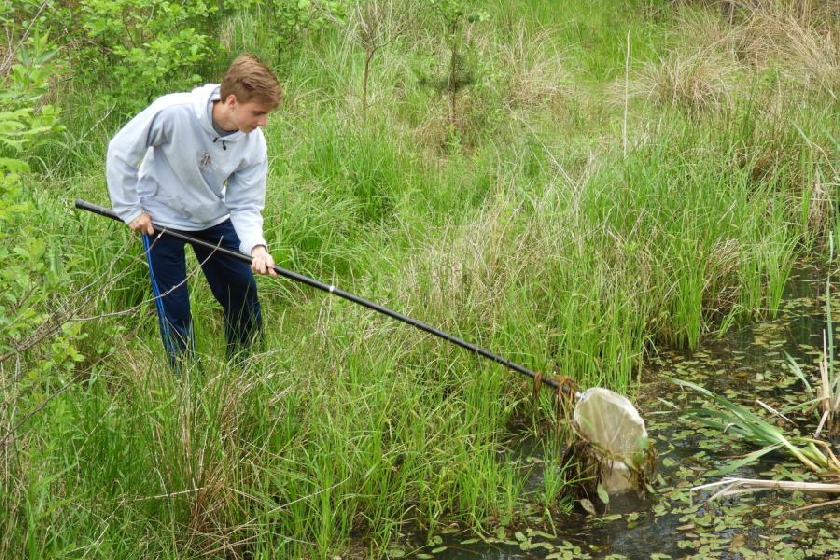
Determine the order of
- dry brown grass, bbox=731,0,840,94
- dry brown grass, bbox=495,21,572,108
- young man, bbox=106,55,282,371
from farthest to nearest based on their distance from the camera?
dry brown grass, bbox=495,21,572,108 → dry brown grass, bbox=731,0,840,94 → young man, bbox=106,55,282,371

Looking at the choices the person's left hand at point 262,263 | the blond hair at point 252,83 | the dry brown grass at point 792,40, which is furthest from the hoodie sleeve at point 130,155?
the dry brown grass at point 792,40

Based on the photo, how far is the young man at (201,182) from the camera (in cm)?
387

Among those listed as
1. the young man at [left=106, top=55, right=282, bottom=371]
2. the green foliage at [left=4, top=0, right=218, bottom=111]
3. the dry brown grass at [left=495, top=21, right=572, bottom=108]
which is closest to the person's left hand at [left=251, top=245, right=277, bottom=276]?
the young man at [left=106, top=55, right=282, bottom=371]

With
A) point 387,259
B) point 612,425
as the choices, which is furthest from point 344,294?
point 387,259

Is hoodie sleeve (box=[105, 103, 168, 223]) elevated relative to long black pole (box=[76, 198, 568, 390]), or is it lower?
elevated

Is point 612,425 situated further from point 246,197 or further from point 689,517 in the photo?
point 246,197

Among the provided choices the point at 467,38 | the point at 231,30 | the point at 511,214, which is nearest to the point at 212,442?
the point at 511,214

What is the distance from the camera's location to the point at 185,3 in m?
7.08

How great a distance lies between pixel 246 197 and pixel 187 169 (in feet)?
0.97

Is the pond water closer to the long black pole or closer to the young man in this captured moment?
the long black pole

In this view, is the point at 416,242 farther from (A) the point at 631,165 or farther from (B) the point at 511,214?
(A) the point at 631,165

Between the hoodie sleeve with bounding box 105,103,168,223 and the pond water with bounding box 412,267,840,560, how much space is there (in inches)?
72.5

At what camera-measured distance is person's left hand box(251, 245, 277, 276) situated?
3.91 m

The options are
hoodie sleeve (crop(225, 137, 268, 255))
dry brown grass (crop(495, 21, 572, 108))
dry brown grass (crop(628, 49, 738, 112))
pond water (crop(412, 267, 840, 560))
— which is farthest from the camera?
dry brown grass (crop(495, 21, 572, 108))
